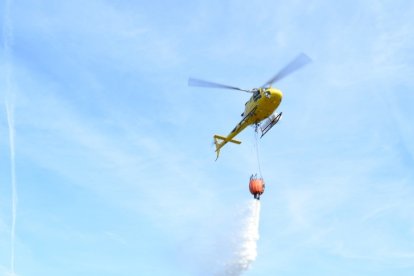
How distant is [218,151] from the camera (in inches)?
4606

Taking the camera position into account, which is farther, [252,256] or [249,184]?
[252,256]

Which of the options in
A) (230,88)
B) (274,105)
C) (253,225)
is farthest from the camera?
(253,225)

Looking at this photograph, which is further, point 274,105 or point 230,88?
point 230,88

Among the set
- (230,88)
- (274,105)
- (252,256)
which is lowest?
(252,256)

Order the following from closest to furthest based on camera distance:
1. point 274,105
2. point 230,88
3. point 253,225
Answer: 1. point 274,105
2. point 230,88
3. point 253,225

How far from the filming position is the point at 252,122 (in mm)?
105188

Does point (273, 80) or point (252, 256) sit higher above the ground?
point (273, 80)

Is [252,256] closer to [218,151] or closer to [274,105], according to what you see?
[218,151]

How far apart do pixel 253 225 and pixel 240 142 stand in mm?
15706

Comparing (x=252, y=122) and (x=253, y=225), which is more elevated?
(x=252, y=122)

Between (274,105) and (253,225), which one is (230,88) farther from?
(253,225)

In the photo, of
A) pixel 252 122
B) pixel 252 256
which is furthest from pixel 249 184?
pixel 252 256

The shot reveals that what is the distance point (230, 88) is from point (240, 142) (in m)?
13.9

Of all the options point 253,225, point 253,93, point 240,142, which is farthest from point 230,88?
point 253,225
